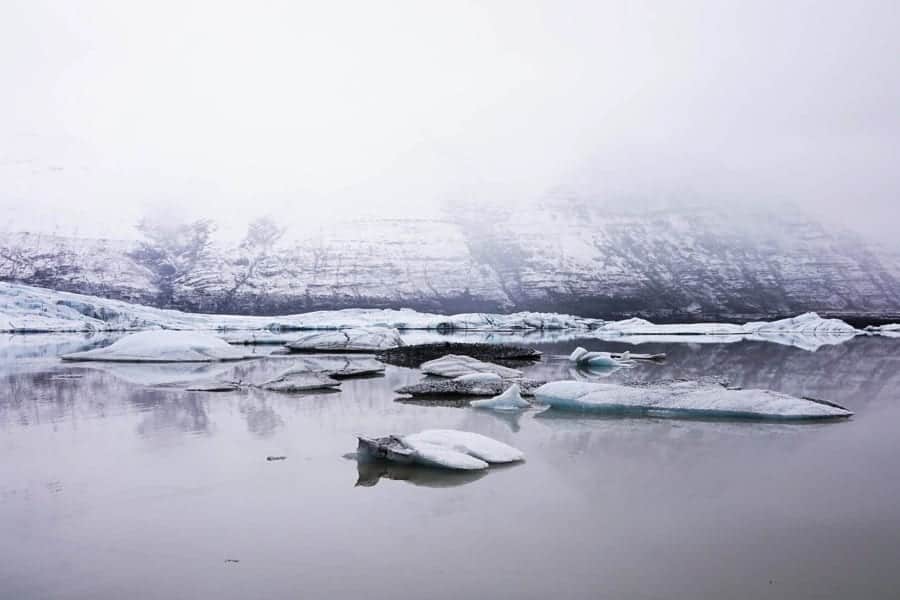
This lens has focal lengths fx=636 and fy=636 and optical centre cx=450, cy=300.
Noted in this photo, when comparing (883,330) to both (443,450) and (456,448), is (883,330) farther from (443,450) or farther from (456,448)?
(443,450)

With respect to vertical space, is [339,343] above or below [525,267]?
below

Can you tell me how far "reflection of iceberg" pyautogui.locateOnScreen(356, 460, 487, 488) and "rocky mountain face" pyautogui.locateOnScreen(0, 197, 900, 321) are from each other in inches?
2373

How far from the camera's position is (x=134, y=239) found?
66.8 meters

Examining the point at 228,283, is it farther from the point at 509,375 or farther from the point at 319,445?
the point at 319,445

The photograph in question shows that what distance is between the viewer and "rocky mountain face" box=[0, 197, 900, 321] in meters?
62.2

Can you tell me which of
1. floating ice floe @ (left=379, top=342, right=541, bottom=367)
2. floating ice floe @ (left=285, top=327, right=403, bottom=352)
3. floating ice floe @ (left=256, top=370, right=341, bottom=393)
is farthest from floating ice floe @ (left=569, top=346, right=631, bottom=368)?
floating ice floe @ (left=285, top=327, right=403, bottom=352)

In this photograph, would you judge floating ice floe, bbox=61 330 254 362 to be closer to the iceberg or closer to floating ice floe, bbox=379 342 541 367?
floating ice floe, bbox=379 342 541 367

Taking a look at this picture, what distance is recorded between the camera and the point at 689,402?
7445mm

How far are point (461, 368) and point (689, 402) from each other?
18.8ft

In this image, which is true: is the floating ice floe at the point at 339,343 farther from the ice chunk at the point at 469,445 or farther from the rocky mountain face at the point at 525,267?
the rocky mountain face at the point at 525,267

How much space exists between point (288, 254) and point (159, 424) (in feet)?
213

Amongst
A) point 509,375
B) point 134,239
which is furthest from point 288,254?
point 509,375

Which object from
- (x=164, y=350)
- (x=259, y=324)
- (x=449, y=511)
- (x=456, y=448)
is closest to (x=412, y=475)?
(x=456, y=448)

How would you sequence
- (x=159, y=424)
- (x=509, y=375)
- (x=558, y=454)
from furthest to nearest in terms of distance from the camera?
(x=509, y=375)
(x=159, y=424)
(x=558, y=454)
